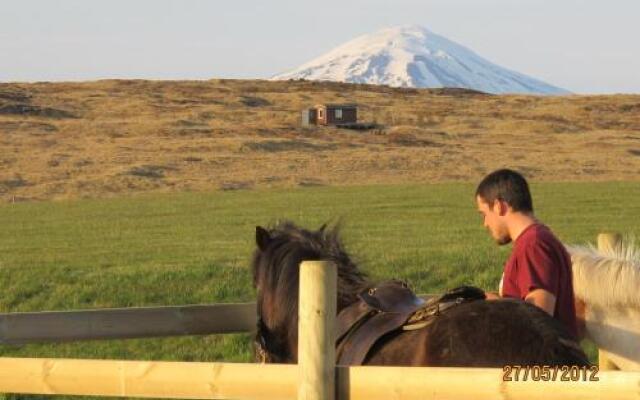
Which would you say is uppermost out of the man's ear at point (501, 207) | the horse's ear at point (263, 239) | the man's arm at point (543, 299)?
the man's ear at point (501, 207)

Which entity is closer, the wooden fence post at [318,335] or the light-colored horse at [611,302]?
the wooden fence post at [318,335]

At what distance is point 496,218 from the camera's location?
5652mm

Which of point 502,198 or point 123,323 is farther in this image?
point 123,323

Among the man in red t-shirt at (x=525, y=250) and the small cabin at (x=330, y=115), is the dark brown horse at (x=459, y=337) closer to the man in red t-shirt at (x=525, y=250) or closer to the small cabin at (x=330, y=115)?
the man in red t-shirt at (x=525, y=250)

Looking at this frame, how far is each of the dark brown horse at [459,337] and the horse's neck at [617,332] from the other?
1.23 metres

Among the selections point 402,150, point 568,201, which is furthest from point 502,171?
point 402,150

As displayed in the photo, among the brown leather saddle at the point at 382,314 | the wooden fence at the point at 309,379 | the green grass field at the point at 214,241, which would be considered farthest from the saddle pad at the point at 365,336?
the green grass field at the point at 214,241

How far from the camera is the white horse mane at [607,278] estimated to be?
19.8ft

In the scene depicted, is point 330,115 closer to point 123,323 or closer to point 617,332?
point 123,323

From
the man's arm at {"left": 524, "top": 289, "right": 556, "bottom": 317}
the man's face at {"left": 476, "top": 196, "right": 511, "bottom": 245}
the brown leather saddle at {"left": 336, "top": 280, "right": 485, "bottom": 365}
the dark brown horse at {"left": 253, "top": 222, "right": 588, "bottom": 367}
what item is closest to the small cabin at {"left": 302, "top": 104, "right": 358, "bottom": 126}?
the dark brown horse at {"left": 253, "top": 222, "right": 588, "bottom": 367}

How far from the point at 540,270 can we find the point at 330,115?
3069 inches

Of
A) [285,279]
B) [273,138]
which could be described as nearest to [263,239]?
[285,279]

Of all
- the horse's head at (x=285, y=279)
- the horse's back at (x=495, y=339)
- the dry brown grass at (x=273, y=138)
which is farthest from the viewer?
the dry brown grass at (x=273, y=138)

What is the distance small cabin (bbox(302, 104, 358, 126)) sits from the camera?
273ft
